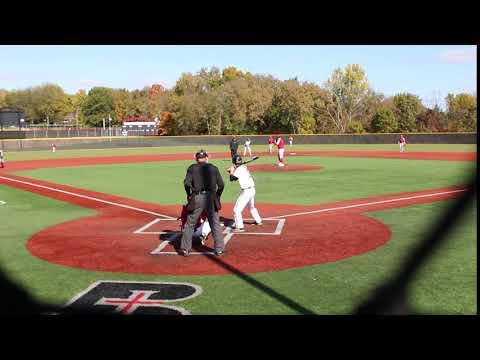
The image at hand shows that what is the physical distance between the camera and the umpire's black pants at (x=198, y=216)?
8.61 metres

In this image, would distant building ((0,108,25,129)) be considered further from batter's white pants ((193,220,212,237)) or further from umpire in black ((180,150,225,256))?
umpire in black ((180,150,225,256))

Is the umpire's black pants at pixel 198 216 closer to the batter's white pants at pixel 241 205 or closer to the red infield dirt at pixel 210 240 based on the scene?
the red infield dirt at pixel 210 240

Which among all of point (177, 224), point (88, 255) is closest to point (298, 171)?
point (177, 224)

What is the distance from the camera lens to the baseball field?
6.34m

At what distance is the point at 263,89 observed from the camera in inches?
3290

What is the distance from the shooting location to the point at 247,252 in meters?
8.96

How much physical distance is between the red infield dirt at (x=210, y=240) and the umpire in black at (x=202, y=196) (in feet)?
1.23

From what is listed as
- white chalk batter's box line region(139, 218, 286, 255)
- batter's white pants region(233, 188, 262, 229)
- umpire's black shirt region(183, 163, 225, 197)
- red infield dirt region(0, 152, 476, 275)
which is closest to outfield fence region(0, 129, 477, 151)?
red infield dirt region(0, 152, 476, 275)

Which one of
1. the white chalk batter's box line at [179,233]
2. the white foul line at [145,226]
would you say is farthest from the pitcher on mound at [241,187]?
the white foul line at [145,226]

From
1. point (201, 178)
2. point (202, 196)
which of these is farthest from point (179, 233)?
point (201, 178)

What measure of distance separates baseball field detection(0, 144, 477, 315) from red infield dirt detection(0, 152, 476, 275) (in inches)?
1.1

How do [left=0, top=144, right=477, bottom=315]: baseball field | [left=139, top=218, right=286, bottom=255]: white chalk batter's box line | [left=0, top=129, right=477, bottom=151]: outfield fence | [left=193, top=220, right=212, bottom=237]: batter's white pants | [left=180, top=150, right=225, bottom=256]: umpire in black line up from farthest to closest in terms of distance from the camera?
1. [left=0, top=129, right=477, bottom=151]: outfield fence
2. [left=193, top=220, right=212, bottom=237]: batter's white pants
3. [left=139, top=218, right=286, bottom=255]: white chalk batter's box line
4. [left=180, top=150, right=225, bottom=256]: umpire in black
5. [left=0, top=144, right=477, bottom=315]: baseball field
